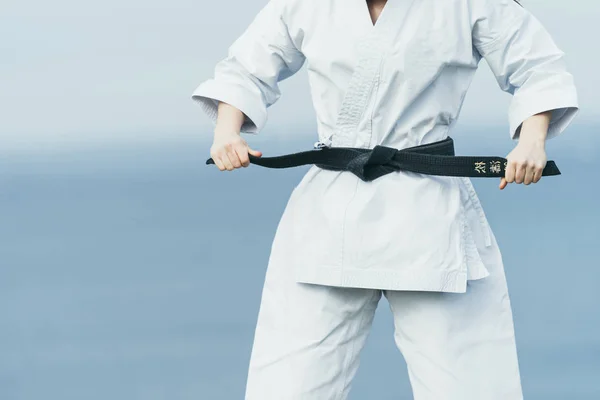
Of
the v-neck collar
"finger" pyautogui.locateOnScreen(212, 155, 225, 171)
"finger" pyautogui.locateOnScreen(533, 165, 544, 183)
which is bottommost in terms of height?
"finger" pyautogui.locateOnScreen(212, 155, 225, 171)

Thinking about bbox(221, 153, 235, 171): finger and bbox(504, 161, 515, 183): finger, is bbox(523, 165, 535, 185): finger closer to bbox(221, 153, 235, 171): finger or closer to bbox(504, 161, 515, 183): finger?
→ bbox(504, 161, 515, 183): finger

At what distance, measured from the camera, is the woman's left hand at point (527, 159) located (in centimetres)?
237

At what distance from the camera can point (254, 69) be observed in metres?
2.58

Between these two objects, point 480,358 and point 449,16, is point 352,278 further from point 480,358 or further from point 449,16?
point 449,16

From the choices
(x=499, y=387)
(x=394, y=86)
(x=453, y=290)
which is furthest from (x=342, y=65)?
(x=499, y=387)

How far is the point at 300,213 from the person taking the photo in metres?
2.54

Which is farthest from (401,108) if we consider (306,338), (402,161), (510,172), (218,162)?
(306,338)

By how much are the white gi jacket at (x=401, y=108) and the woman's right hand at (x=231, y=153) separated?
102 mm

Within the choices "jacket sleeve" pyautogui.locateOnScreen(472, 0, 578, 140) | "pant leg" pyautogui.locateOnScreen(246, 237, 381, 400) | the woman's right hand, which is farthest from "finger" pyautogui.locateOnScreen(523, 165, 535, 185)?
the woman's right hand

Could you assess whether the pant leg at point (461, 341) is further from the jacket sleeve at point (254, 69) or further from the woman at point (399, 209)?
the jacket sleeve at point (254, 69)

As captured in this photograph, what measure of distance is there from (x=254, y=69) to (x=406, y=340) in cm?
62

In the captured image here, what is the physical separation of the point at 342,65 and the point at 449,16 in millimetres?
224

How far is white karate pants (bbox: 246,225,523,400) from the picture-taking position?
247cm

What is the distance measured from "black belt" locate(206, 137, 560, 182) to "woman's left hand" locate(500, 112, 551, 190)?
20mm
